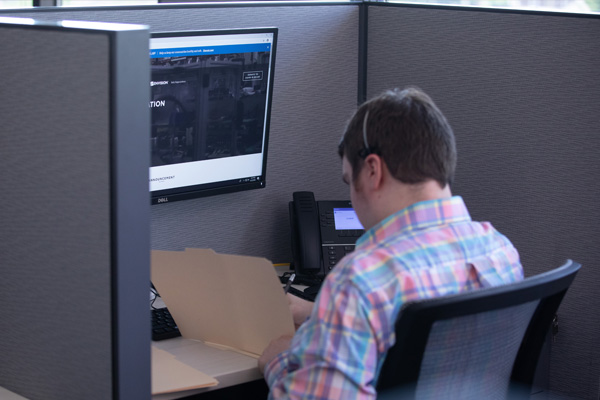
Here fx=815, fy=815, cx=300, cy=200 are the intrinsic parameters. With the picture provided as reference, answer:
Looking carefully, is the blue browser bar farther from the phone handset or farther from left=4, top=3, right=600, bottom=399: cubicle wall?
the phone handset

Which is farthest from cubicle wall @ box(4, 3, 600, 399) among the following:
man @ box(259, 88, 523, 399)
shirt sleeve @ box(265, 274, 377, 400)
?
shirt sleeve @ box(265, 274, 377, 400)

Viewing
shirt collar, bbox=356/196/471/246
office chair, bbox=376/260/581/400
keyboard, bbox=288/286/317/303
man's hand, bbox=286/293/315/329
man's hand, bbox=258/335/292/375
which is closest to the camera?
office chair, bbox=376/260/581/400

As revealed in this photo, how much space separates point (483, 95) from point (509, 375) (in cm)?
86

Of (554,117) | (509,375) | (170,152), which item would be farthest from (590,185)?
(170,152)

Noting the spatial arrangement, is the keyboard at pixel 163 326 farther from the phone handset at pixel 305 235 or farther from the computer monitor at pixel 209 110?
the phone handset at pixel 305 235

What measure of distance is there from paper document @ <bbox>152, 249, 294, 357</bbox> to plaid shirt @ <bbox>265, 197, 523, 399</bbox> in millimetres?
258

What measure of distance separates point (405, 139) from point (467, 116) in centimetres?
78

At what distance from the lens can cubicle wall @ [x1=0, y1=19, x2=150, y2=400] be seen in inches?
39.6

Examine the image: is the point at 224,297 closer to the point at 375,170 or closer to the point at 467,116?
the point at 375,170

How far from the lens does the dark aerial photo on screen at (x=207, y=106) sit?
67.0 inches

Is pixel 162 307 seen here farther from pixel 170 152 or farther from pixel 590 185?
pixel 590 185

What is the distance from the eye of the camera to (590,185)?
5.60 feet

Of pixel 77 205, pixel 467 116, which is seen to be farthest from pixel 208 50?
pixel 77 205

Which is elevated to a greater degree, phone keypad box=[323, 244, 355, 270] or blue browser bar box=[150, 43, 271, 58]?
blue browser bar box=[150, 43, 271, 58]
